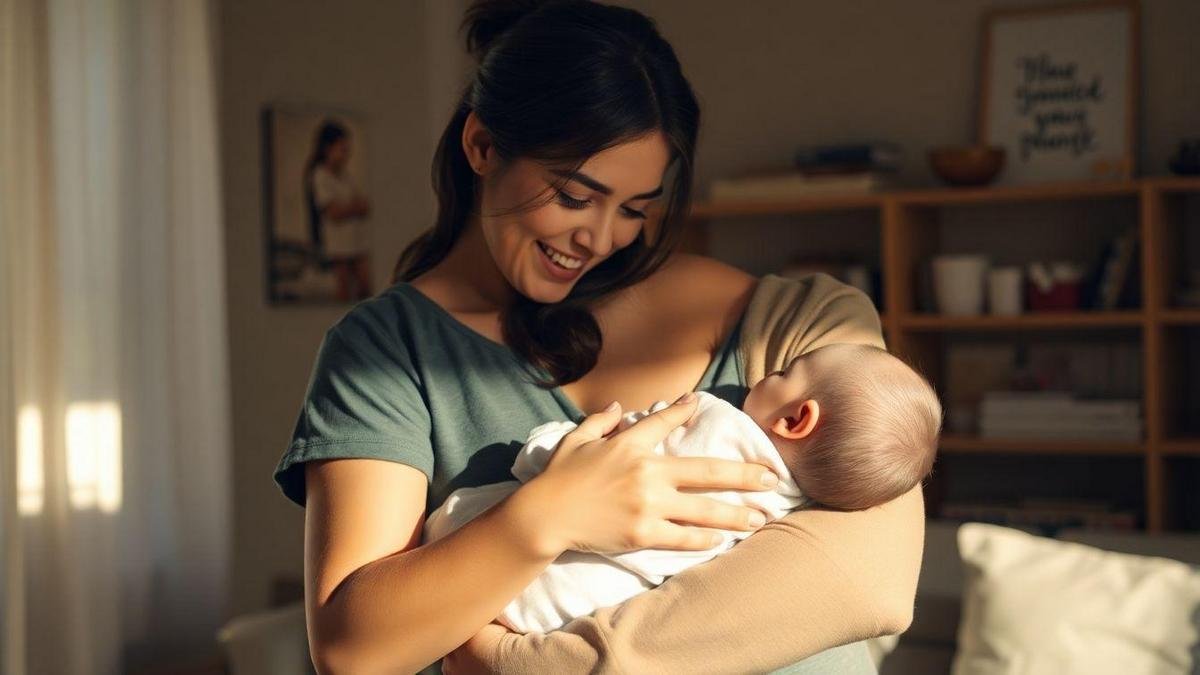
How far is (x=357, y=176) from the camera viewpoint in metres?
5.11

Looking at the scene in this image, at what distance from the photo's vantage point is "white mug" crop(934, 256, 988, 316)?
428 centimetres

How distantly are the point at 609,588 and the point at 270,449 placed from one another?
4033 millimetres

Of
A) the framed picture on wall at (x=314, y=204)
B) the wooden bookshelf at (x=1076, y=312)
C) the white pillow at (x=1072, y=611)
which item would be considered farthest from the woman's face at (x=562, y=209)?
the framed picture on wall at (x=314, y=204)

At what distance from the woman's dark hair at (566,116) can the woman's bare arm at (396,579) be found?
0.27 metres

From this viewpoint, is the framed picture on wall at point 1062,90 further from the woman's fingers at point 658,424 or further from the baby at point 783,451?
the woman's fingers at point 658,424

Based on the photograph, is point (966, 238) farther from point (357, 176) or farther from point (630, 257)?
point (630, 257)

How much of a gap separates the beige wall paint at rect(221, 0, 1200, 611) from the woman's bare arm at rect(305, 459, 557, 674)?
11.9ft

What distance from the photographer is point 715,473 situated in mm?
1296

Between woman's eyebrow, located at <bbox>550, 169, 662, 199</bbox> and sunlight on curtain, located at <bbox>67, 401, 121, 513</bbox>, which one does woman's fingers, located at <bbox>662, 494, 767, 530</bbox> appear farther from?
sunlight on curtain, located at <bbox>67, 401, 121, 513</bbox>

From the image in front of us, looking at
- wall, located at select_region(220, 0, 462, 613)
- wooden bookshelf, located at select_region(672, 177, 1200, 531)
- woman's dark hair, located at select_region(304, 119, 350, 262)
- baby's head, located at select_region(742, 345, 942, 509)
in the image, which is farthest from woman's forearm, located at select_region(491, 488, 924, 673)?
woman's dark hair, located at select_region(304, 119, 350, 262)

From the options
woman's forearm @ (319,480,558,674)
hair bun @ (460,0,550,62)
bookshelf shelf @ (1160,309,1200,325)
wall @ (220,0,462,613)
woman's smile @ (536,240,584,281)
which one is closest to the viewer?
woman's forearm @ (319,480,558,674)

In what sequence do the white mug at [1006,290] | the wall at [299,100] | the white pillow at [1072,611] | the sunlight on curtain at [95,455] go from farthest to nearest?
the wall at [299,100] < the sunlight on curtain at [95,455] < the white mug at [1006,290] < the white pillow at [1072,611]

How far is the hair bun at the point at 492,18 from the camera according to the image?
1530 mm

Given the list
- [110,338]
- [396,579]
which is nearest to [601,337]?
[396,579]
